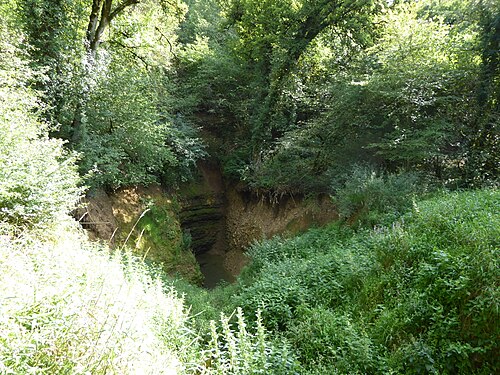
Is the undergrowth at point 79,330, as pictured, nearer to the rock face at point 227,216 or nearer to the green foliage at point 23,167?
the green foliage at point 23,167

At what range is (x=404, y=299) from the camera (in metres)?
3.93

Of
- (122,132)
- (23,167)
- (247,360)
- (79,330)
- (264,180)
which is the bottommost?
(247,360)

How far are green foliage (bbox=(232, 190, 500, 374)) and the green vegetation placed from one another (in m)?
0.03

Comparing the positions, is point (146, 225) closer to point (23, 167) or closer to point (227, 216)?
point (227, 216)

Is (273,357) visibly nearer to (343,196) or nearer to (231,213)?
(343,196)

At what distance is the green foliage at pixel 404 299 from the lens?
314cm

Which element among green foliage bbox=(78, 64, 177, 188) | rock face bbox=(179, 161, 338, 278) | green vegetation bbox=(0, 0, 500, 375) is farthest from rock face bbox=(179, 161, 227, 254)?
green foliage bbox=(78, 64, 177, 188)

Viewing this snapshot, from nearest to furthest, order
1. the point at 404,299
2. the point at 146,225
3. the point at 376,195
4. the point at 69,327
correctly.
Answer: the point at 69,327 → the point at 404,299 → the point at 376,195 → the point at 146,225

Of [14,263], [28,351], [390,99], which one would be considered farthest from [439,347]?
[390,99]

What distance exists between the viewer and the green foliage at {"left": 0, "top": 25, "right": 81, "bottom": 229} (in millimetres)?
4570

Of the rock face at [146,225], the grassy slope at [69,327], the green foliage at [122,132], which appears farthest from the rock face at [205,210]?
the grassy slope at [69,327]

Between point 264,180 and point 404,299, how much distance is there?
8.13m

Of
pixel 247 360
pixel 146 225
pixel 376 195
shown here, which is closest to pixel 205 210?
pixel 146 225

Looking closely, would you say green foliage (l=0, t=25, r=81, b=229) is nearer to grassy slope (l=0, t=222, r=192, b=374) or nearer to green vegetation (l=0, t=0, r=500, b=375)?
green vegetation (l=0, t=0, r=500, b=375)
